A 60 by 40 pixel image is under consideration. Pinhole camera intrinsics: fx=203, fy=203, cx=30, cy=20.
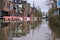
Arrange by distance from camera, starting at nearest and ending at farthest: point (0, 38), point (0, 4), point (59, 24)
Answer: point (0, 38), point (59, 24), point (0, 4)

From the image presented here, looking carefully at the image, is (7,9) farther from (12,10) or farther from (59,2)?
(59,2)

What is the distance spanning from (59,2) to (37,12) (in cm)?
3934

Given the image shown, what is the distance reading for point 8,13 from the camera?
34.2 m

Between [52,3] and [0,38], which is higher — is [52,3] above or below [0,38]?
above

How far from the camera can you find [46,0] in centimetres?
1694

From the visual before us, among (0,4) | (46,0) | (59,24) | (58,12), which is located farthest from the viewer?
(0,4)

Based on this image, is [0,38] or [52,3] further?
[52,3]

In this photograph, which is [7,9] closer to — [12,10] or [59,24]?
[12,10]

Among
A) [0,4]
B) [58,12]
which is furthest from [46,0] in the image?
[0,4]

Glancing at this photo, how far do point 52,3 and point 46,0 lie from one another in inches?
43.4

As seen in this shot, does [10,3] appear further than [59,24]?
Yes

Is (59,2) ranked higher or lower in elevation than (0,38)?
higher

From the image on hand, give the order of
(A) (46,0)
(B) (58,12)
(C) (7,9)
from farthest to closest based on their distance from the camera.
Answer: (C) (7,9)
(A) (46,0)
(B) (58,12)

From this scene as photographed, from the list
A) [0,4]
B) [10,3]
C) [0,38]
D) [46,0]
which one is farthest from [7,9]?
[0,38]
